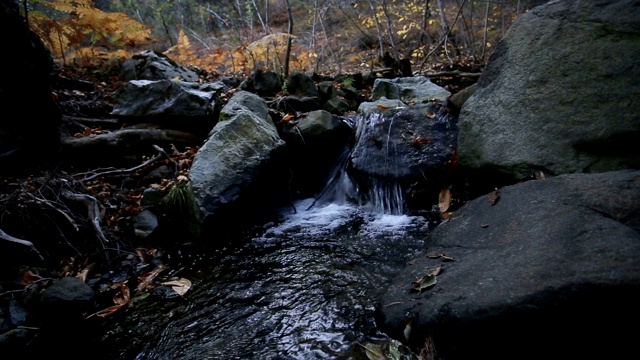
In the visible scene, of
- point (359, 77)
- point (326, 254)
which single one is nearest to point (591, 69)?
point (326, 254)

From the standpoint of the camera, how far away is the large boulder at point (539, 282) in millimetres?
1656

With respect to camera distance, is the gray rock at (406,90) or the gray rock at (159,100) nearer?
the gray rock at (159,100)

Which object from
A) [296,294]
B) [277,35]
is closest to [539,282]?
[296,294]

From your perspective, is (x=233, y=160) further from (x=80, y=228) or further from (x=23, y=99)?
(x=23, y=99)

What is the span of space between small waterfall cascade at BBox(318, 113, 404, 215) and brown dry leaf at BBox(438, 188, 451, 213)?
1.65ft

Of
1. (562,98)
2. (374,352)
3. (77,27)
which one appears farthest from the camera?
(77,27)

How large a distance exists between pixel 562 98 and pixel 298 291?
3332mm

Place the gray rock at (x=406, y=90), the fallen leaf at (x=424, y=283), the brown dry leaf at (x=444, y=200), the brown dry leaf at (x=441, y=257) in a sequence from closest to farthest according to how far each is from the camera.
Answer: the fallen leaf at (x=424, y=283)
the brown dry leaf at (x=441, y=257)
the brown dry leaf at (x=444, y=200)
the gray rock at (x=406, y=90)

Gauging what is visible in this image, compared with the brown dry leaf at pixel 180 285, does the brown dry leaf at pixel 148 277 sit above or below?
above

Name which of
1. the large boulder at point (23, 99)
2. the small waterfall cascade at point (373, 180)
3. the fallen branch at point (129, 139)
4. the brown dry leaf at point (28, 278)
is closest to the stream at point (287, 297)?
the small waterfall cascade at point (373, 180)

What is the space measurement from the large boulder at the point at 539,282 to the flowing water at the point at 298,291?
1.43ft

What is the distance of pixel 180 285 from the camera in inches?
132

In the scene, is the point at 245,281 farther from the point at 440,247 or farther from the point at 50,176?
the point at 50,176

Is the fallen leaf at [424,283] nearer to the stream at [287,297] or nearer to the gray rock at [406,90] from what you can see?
the stream at [287,297]
